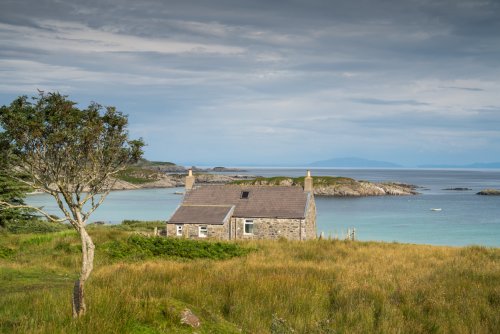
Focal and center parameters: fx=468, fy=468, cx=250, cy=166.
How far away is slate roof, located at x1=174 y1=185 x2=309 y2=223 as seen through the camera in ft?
135

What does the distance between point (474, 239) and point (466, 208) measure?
1855 inches

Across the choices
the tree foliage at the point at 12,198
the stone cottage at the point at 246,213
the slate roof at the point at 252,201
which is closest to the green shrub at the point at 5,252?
the tree foliage at the point at 12,198

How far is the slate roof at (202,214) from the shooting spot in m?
40.4

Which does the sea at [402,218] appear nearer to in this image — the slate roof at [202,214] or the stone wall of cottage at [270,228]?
the stone wall of cottage at [270,228]

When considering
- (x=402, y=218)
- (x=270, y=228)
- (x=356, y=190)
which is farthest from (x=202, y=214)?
(x=356, y=190)

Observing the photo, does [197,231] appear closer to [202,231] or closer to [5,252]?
[202,231]

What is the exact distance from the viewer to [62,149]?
964 centimetres

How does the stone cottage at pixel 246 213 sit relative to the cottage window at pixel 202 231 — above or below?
above

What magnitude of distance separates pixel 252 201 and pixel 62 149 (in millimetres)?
33328

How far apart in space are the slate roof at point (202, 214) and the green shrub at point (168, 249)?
13.7m

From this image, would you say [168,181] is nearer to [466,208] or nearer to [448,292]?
[466,208]

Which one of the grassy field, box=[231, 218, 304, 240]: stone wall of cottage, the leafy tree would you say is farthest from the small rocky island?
the leafy tree

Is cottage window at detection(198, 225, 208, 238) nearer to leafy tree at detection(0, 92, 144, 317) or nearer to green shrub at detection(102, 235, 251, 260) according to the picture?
green shrub at detection(102, 235, 251, 260)

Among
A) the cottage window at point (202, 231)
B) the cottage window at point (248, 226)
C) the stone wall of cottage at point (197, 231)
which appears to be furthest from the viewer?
the cottage window at point (248, 226)
